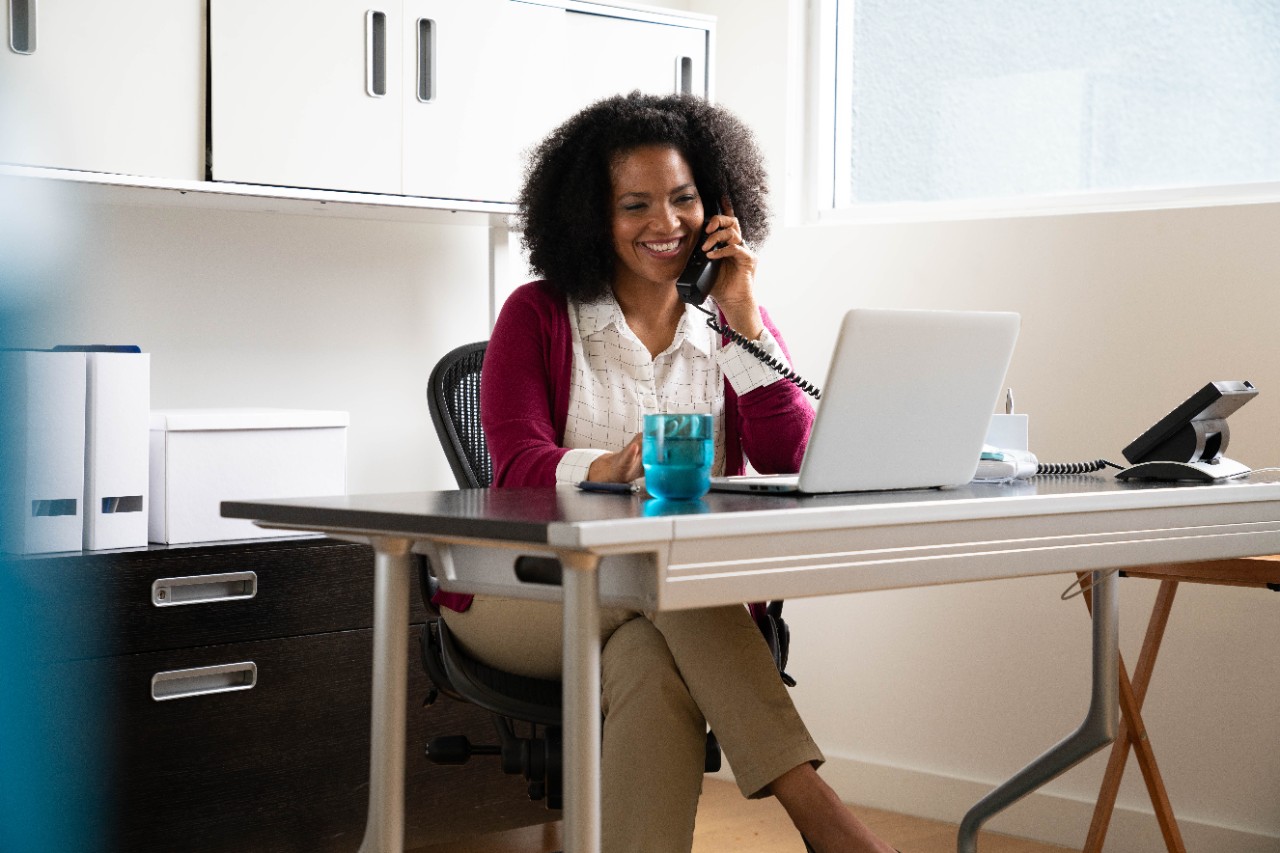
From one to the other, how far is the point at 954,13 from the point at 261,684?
84.2 inches

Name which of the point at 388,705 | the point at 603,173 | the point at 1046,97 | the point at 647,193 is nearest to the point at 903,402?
the point at 388,705

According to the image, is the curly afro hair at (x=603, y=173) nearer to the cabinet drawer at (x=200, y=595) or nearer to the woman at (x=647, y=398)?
the woman at (x=647, y=398)

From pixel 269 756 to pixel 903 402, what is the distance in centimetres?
159

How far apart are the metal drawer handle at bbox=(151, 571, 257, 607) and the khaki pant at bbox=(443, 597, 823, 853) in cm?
106

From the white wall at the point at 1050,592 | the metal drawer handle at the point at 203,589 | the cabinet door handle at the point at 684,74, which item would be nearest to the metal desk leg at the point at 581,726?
the metal drawer handle at the point at 203,589

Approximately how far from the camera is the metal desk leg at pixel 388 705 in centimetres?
151

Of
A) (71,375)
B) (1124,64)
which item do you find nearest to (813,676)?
(1124,64)

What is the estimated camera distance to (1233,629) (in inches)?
111

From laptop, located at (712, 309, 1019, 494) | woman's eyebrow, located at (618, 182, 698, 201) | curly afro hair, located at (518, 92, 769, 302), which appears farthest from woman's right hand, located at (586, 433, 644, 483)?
woman's eyebrow, located at (618, 182, 698, 201)

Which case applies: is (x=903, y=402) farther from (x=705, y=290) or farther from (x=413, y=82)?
(x=413, y=82)

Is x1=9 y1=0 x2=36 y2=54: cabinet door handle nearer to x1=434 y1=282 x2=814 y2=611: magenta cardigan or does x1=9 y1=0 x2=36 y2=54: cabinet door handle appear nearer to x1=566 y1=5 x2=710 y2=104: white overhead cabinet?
x1=434 y1=282 x2=814 y2=611: magenta cardigan

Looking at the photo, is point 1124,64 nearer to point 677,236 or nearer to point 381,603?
point 677,236

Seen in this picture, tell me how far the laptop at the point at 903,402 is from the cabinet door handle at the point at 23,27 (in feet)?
4.94

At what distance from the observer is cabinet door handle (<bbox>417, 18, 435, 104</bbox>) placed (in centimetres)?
290
